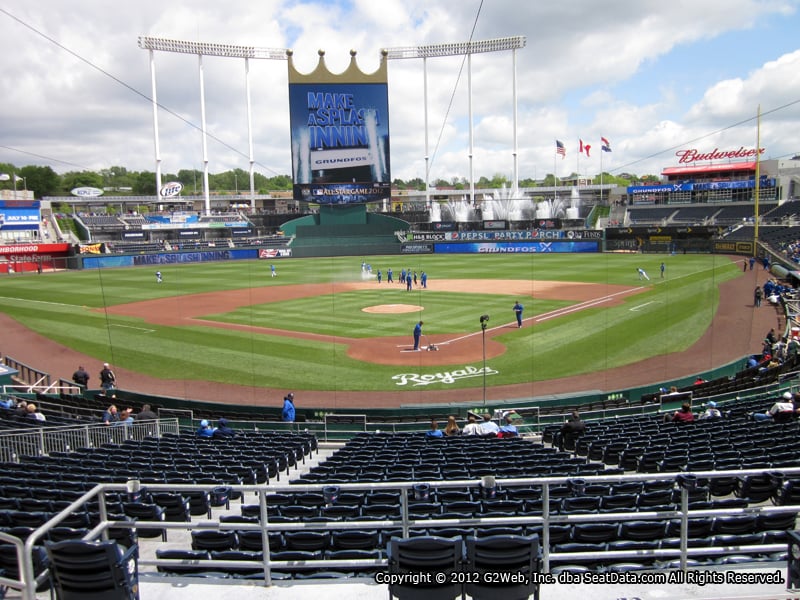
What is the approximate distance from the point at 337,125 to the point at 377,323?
179ft

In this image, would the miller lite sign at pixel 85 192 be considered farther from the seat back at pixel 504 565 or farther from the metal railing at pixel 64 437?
the seat back at pixel 504 565

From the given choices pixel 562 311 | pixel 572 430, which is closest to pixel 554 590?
pixel 572 430

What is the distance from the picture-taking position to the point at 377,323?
32.0 metres

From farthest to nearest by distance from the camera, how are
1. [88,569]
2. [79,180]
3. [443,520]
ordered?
[79,180] → [443,520] → [88,569]

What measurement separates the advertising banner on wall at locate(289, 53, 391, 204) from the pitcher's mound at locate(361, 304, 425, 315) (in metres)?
48.8

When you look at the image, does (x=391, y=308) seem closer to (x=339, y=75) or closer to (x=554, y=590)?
(x=554, y=590)

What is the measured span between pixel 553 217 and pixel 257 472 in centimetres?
8822

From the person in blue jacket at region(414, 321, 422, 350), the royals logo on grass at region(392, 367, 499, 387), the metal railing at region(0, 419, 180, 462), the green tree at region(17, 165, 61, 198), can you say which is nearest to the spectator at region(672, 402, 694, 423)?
the royals logo on grass at region(392, 367, 499, 387)

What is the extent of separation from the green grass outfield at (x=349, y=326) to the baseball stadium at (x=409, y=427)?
22 centimetres

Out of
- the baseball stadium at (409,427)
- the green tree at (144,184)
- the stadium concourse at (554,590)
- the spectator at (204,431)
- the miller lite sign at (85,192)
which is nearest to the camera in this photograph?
the stadium concourse at (554,590)

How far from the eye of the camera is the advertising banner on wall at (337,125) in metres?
79.1

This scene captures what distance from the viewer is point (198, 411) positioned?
1939cm

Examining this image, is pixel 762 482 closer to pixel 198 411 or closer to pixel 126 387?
pixel 198 411

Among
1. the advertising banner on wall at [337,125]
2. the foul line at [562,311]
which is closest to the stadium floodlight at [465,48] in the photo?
the advertising banner on wall at [337,125]
